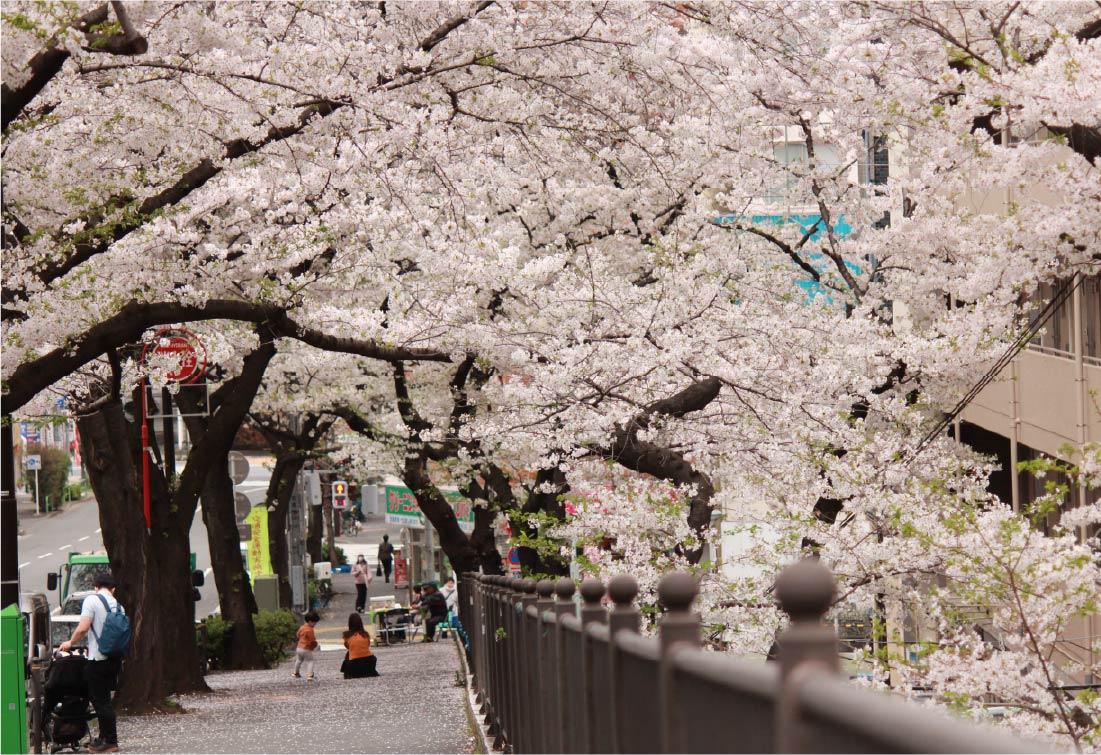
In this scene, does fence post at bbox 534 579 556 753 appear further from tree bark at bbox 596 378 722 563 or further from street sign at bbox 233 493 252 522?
street sign at bbox 233 493 252 522

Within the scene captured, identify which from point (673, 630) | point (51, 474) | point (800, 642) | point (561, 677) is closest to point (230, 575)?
point (561, 677)

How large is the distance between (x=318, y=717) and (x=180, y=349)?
464cm

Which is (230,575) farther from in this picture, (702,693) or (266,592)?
(702,693)

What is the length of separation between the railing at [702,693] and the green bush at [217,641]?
71.7ft

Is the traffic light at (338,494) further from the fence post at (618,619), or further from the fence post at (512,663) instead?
the fence post at (618,619)

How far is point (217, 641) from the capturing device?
27625mm

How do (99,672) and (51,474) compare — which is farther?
(51,474)

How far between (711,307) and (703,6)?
9.82 ft

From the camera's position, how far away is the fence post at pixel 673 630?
10.3 ft

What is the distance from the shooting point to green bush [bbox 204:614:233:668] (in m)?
27.6

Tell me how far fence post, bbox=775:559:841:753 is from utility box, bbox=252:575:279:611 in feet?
113

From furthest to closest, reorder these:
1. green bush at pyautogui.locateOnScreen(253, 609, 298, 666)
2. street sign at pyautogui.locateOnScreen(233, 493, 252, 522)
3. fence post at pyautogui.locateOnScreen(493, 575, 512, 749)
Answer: green bush at pyautogui.locateOnScreen(253, 609, 298, 666) < street sign at pyautogui.locateOnScreen(233, 493, 252, 522) < fence post at pyautogui.locateOnScreen(493, 575, 512, 749)

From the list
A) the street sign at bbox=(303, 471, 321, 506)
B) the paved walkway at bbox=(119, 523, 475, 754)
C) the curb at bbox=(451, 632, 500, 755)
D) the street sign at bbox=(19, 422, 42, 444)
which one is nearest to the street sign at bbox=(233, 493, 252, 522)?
the paved walkway at bbox=(119, 523, 475, 754)

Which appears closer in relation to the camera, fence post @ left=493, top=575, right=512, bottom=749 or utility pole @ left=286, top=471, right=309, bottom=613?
fence post @ left=493, top=575, right=512, bottom=749
